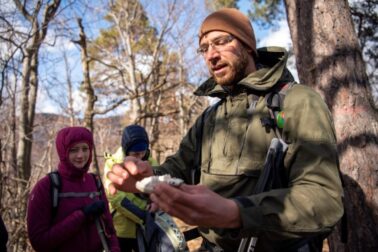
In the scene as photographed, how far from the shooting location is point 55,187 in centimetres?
303

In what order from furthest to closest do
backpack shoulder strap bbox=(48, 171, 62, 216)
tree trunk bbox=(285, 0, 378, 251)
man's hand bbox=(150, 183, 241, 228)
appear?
backpack shoulder strap bbox=(48, 171, 62, 216) < tree trunk bbox=(285, 0, 378, 251) < man's hand bbox=(150, 183, 241, 228)

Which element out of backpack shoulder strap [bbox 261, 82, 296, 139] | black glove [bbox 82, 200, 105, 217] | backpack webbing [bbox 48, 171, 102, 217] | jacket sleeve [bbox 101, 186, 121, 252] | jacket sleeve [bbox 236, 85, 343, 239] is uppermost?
backpack shoulder strap [bbox 261, 82, 296, 139]

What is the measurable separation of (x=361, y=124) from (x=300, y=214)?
1.91 metres

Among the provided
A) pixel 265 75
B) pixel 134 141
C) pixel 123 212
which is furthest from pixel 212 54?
pixel 123 212

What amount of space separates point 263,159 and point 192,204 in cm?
68

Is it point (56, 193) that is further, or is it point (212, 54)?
point (56, 193)

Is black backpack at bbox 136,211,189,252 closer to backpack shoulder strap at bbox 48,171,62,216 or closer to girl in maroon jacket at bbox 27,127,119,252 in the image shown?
girl in maroon jacket at bbox 27,127,119,252

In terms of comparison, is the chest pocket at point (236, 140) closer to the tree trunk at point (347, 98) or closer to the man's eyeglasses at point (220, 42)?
the man's eyeglasses at point (220, 42)

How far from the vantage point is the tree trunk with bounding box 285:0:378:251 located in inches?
109

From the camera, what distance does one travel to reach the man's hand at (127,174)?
4.85 feet

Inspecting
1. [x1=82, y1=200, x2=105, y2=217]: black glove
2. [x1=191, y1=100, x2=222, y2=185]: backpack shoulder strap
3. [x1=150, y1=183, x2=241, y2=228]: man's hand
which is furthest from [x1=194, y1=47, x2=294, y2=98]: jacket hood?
[x1=82, y1=200, x2=105, y2=217]: black glove

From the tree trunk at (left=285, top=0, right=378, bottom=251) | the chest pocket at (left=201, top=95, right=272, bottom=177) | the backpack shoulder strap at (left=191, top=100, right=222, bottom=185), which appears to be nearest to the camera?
the chest pocket at (left=201, top=95, right=272, bottom=177)

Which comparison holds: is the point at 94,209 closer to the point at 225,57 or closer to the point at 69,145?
the point at 69,145

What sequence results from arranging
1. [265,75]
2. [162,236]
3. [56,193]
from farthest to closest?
[56,193]
[162,236]
[265,75]
